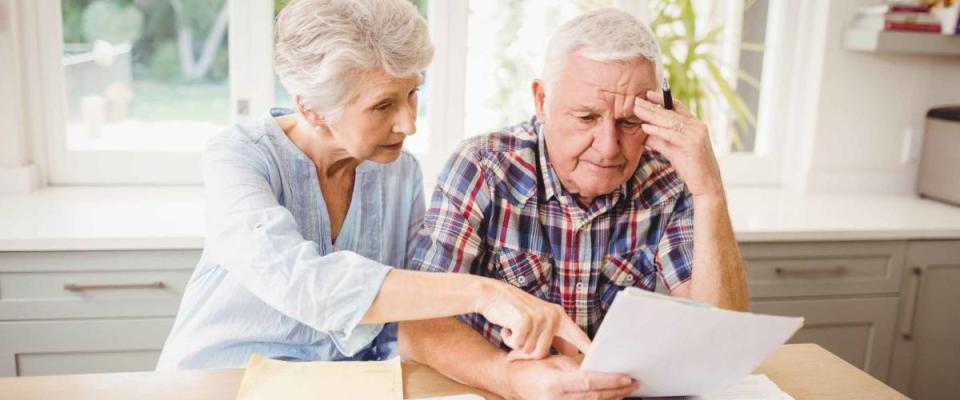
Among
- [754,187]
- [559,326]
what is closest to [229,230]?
[559,326]

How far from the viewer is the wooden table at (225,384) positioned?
44.3 inches

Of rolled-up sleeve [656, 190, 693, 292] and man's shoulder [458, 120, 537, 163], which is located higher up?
man's shoulder [458, 120, 537, 163]

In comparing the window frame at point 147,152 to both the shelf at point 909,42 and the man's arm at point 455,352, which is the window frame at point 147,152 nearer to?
the man's arm at point 455,352

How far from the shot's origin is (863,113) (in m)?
2.81

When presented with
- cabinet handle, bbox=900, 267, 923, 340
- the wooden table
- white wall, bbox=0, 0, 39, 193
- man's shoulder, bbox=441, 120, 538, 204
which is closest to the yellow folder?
the wooden table

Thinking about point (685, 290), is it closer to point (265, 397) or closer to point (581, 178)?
point (581, 178)

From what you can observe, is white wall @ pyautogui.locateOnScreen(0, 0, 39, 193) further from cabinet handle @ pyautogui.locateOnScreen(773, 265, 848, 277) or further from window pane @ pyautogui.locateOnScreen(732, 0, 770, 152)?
window pane @ pyautogui.locateOnScreen(732, 0, 770, 152)

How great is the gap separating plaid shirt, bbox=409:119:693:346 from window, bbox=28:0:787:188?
114cm

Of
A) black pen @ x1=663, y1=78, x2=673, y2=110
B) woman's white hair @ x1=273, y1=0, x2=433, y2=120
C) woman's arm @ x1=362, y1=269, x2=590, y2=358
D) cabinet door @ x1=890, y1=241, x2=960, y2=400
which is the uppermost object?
woman's white hair @ x1=273, y1=0, x2=433, y2=120

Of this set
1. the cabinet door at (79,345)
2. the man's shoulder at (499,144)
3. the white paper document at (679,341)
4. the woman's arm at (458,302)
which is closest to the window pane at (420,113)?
the cabinet door at (79,345)

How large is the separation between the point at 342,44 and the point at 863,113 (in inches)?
88.1

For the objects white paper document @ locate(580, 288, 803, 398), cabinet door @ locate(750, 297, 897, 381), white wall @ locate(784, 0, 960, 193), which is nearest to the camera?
white paper document @ locate(580, 288, 803, 398)

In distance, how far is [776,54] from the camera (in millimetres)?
2855

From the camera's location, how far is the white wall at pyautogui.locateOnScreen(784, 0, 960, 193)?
2752mm
